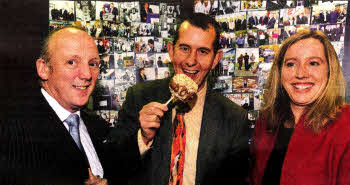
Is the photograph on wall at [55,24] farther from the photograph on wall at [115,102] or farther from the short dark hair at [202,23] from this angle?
the short dark hair at [202,23]

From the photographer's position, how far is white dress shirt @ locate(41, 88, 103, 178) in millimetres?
745

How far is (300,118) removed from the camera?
863 mm

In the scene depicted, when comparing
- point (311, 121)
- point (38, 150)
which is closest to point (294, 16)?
point (311, 121)

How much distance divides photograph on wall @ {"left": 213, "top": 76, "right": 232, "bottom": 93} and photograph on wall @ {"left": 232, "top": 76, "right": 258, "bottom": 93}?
0.02m

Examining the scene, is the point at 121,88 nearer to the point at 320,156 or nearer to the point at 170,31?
the point at 170,31

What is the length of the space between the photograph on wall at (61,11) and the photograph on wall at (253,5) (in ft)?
2.37

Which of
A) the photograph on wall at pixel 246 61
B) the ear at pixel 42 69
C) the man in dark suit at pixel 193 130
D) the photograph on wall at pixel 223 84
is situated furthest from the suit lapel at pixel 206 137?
the ear at pixel 42 69

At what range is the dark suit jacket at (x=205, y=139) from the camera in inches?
35.7

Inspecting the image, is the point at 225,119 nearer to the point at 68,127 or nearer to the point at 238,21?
the point at 238,21

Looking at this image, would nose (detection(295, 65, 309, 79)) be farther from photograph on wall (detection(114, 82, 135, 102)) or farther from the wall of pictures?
photograph on wall (detection(114, 82, 135, 102))

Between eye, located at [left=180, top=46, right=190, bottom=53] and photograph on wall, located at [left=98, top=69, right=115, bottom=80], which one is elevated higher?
eye, located at [left=180, top=46, right=190, bottom=53]

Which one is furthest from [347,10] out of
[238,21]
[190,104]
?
[190,104]

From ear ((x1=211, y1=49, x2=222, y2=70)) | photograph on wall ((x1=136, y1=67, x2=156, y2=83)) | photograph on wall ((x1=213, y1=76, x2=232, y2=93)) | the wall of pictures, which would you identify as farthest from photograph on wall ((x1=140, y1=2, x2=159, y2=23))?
photograph on wall ((x1=213, y1=76, x2=232, y2=93))

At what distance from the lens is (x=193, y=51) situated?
0.93m
